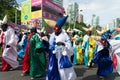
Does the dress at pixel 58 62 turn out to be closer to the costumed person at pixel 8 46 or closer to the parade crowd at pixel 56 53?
the parade crowd at pixel 56 53

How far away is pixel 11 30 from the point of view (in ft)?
35.7

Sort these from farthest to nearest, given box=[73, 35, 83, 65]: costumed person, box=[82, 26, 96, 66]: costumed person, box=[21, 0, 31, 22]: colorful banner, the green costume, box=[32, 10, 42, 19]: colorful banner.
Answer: box=[32, 10, 42, 19]: colorful banner → box=[21, 0, 31, 22]: colorful banner → box=[73, 35, 83, 65]: costumed person → box=[82, 26, 96, 66]: costumed person → the green costume

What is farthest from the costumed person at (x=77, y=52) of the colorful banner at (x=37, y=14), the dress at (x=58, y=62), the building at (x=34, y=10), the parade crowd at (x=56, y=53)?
the colorful banner at (x=37, y=14)

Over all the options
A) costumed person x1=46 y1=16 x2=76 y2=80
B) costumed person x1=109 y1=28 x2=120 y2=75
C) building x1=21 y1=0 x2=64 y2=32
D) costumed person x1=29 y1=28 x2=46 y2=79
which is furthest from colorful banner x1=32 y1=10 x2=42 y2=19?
costumed person x1=46 y1=16 x2=76 y2=80

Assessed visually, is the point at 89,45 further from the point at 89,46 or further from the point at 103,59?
the point at 103,59

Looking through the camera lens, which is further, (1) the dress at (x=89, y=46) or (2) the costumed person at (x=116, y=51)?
(1) the dress at (x=89, y=46)

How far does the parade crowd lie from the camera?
24.3 ft

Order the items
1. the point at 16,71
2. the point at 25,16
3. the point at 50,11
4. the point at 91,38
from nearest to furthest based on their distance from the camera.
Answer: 1. the point at 16,71
2. the point at 91,38
3. the point at 25,16
4. the point at 50,11

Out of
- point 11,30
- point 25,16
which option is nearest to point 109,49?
point 11,30

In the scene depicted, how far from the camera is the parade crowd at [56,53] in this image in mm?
7395

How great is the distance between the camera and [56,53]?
24.4 feet

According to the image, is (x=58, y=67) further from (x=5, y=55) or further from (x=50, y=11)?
(x=50, y=11)

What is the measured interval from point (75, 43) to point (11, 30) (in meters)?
3.93

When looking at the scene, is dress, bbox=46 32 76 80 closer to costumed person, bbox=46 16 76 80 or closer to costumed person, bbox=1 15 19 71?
costumed person, bbox=46 16 76 80
